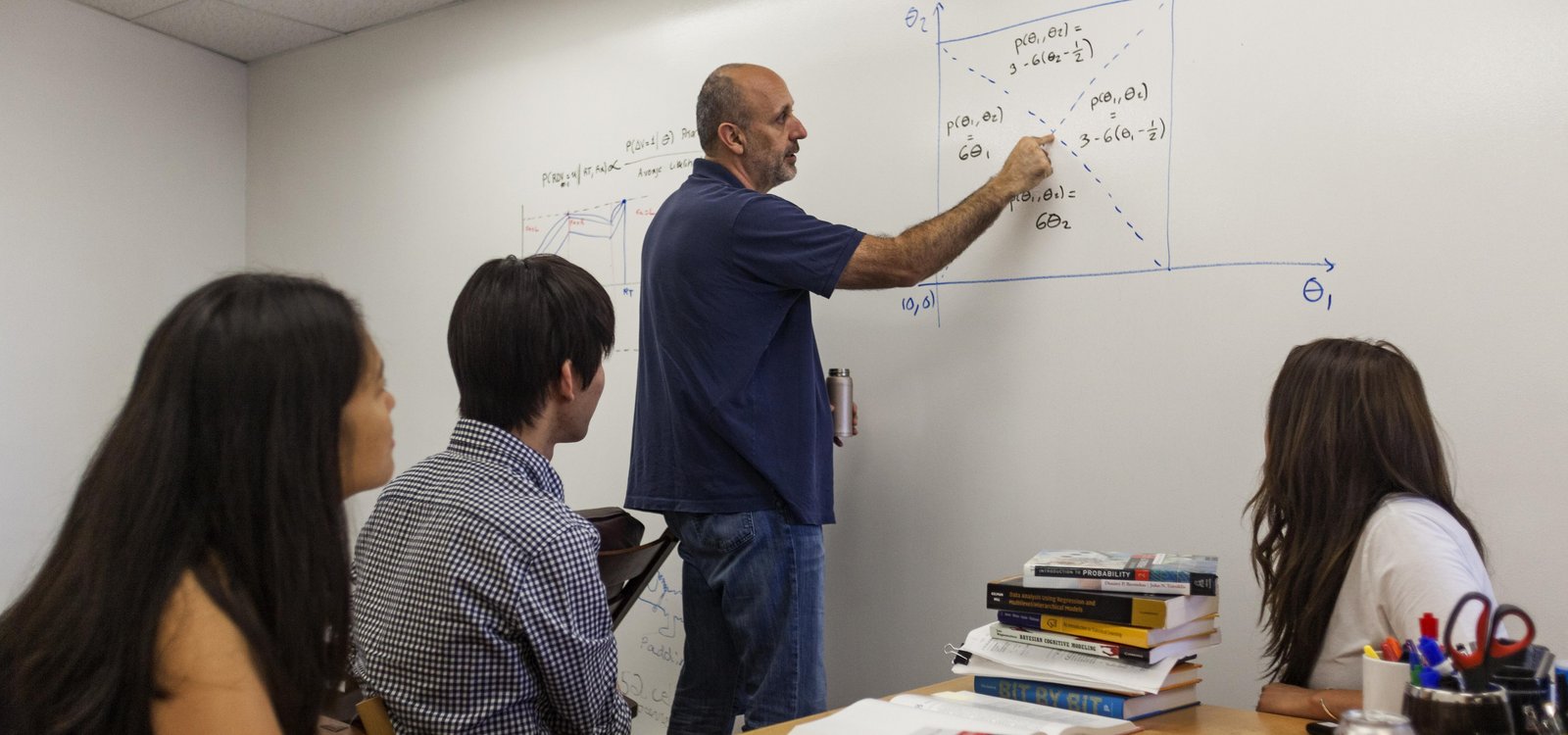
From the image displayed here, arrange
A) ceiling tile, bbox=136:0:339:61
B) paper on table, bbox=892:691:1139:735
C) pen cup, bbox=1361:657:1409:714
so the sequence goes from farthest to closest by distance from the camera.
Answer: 1. ceiling tile, bbox=136:0:339:61
2. paper on table, bbox=892:691:1139:735
3. pen cup, bbox=1361:657:1409:714

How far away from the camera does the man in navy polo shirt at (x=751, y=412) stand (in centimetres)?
236

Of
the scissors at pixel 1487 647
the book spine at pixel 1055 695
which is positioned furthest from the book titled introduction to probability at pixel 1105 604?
the scissors at pixel 1487 647

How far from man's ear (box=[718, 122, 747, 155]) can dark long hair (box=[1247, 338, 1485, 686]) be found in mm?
1292

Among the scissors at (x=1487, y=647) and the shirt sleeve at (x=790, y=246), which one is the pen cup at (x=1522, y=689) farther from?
the shirt sleeve at (x=790, y=246)

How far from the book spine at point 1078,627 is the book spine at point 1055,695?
3.1 inches

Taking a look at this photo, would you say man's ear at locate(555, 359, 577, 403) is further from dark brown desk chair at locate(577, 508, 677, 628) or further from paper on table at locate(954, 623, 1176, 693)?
paper on table at locate(954, 623, 1176, 693)

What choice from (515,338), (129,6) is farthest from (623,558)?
(129,6)

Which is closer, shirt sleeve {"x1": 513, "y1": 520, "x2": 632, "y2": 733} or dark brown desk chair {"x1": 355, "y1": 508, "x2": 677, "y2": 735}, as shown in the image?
shirt sleeve {"x1": 513, "y1": 520, "x2": 632, "y2": 733}

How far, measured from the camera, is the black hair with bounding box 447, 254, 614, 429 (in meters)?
1.77

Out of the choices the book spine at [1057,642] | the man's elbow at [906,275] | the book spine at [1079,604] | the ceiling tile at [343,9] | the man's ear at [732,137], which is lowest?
the book spine at [1057,642]

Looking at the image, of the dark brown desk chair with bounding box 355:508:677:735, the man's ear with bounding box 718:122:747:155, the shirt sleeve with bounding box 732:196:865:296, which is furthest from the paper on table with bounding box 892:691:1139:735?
the man's ear with bounding box 718:122:747:155

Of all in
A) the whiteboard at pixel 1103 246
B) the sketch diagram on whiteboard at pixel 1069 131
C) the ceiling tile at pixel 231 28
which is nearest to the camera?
the whiteboard at pixel 1103 246

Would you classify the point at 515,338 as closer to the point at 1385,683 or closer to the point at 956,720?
the point at 956,720

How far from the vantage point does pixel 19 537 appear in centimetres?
396
